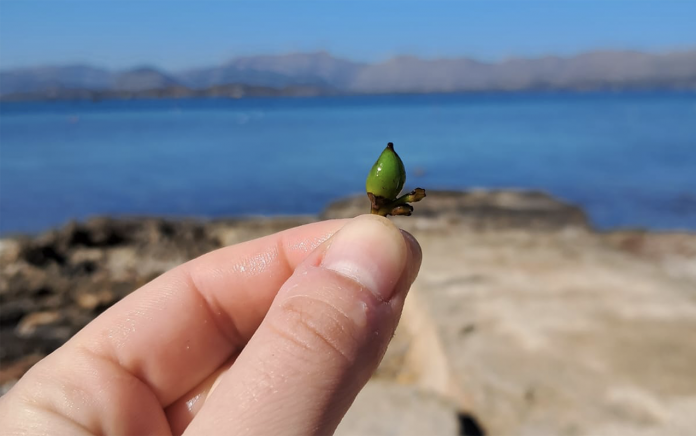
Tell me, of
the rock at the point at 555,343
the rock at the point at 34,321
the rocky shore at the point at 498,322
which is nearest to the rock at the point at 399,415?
the rocky shore at the point at 498,322

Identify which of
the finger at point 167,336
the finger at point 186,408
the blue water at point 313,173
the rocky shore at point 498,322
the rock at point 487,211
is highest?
the finger at point 167,336

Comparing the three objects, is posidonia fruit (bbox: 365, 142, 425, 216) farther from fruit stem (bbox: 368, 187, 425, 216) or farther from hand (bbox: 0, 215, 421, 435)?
hand (bbox: 0, 215, 421, 435)

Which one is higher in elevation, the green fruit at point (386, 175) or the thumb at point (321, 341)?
the green fruit at point (386, 175)

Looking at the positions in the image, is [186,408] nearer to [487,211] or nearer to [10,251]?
[10,251]

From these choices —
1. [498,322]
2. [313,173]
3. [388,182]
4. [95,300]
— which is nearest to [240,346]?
[388,182]

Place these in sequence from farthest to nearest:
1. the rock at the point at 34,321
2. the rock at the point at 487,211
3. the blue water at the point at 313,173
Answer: the blue water at the point at 313,173 < the rock at the point at 487,211 < the rock at the point at 34,321

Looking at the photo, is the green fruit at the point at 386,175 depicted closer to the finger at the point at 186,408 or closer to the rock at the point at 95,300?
the finger at the point at 186,408

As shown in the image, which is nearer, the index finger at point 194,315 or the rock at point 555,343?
the index finger at point 194,315

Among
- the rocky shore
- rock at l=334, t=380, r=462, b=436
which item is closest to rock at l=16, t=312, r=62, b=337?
the rocky shore
